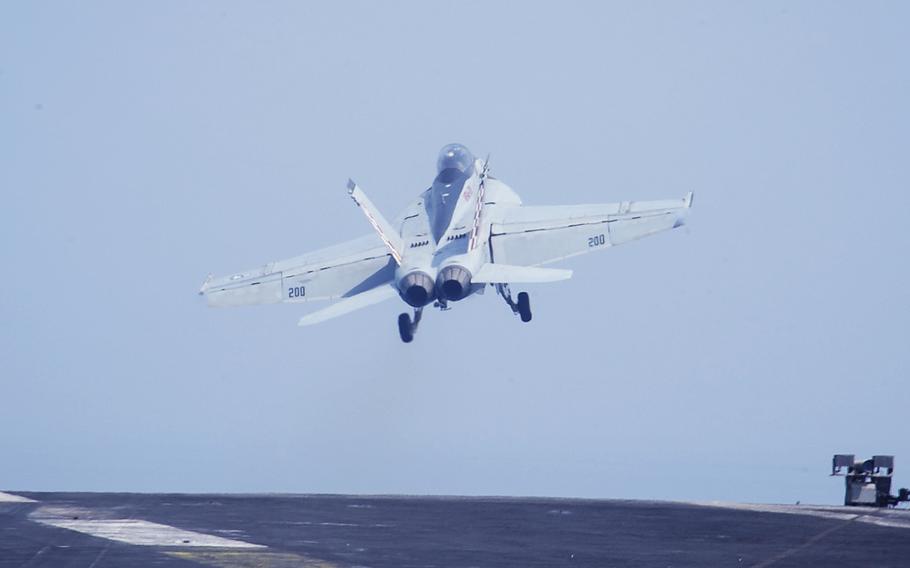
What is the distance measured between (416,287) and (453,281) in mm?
1031

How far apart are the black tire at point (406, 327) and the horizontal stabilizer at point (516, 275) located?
3.84m

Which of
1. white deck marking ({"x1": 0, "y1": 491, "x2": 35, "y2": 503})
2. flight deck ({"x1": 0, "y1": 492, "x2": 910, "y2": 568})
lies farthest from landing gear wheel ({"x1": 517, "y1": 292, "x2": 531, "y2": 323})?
white deck marking ({"x1": 0, "y1": 491, "x2": 35, "y2": 503})

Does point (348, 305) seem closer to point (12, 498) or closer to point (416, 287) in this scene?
point (416, 287)

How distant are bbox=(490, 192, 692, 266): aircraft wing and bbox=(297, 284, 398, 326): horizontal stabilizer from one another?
21.3 feet

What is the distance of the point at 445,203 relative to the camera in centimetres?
4262

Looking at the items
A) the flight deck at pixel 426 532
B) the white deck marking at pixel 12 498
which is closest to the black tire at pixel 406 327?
the flight deck at pixel 426 532

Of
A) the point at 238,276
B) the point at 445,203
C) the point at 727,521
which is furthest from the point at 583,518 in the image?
the point at 238,276

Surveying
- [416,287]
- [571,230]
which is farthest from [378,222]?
[571,230]

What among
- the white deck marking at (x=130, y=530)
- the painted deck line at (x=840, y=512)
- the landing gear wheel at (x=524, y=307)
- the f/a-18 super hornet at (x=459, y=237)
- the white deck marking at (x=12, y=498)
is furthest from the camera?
the landing gear wheel at (x=524, y=307)

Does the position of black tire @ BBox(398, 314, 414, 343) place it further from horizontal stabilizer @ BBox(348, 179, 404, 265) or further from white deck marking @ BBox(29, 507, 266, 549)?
white deck marking @ BBox(29, 507, 266, 549)

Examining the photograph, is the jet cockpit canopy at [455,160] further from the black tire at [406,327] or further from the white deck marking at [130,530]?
the white deck marking at [130,530]

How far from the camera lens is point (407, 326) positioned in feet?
140

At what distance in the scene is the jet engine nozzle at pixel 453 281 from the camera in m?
39.0

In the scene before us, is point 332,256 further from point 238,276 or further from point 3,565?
point 3,565
